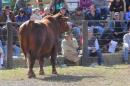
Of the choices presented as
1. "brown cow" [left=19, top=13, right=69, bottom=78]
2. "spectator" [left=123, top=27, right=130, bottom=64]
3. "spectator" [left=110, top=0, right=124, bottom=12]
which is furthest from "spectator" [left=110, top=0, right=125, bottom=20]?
"brown cow" [left=19, top=13, right=69, bottom=78]

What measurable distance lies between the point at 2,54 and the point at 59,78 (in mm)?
3393

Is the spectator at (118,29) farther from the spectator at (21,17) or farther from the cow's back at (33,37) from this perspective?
the cow's back at (33,37)

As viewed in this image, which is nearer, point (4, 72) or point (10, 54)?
point (4, 72)

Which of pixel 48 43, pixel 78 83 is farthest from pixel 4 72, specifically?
pixel 78 83

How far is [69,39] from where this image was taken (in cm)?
1569

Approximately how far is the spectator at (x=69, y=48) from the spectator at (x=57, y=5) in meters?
3.31

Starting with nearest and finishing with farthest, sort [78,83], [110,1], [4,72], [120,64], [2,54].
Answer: [78,83], [4,72], [2,54], [120,64], [110,1]

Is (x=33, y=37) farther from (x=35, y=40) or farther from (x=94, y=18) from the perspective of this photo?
(x=94, y=18)

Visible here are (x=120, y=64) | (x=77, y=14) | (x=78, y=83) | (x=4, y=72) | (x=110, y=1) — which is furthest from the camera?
(x=110, y=1)

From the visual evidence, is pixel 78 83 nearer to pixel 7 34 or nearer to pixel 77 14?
pixel 7 34

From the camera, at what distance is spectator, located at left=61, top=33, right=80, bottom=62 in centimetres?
1560

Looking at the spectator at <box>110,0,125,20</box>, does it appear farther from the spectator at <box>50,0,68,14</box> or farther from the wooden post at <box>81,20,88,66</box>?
the wooden post at <box>81,20,88,66</box>

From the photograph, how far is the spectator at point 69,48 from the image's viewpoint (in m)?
15.6

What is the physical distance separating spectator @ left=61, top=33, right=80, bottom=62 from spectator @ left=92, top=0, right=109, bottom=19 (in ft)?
10.8
